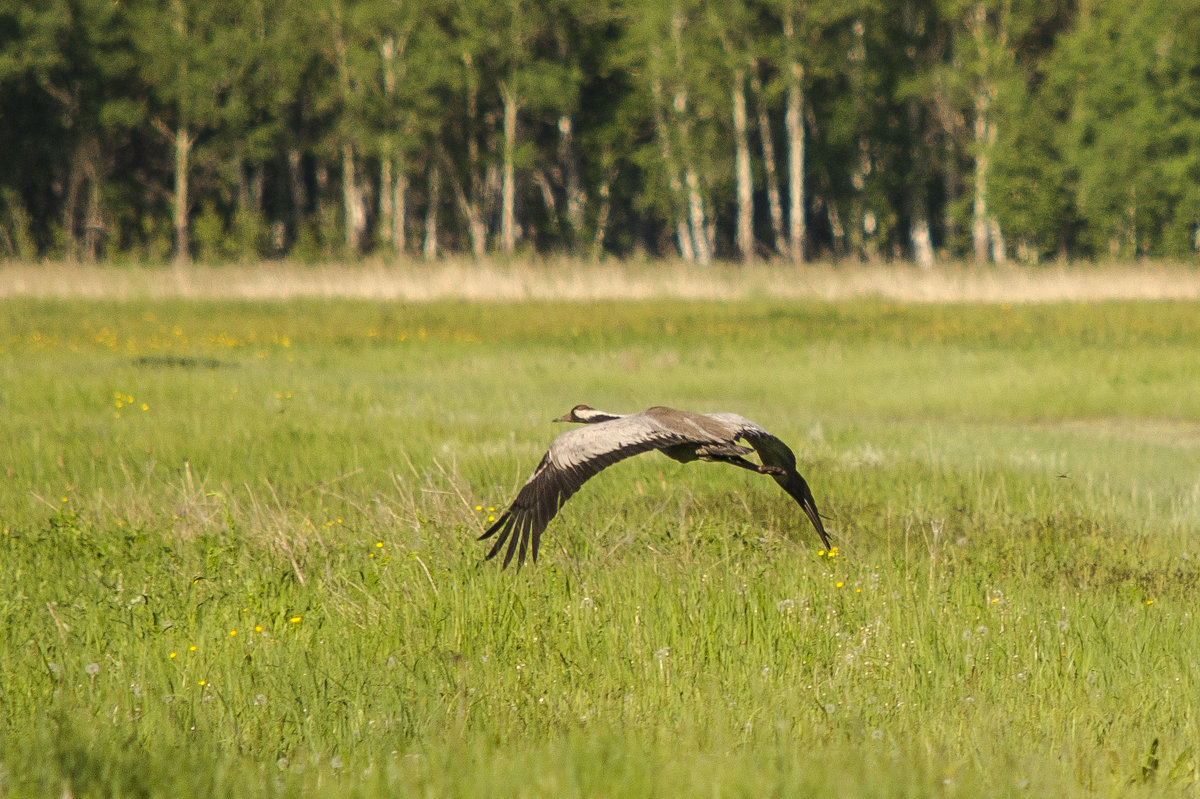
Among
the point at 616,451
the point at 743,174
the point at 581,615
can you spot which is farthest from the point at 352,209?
the point at 616,451

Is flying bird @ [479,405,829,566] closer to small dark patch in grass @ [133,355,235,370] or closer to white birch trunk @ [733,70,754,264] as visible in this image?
small dark patch in grass @ [133,355,235,370]

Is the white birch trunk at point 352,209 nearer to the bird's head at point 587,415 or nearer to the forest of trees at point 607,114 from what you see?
the forest of trees at point 607,114

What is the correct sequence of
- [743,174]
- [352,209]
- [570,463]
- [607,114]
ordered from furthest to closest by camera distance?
[607,114], [352,209], [743,174], [570,463]

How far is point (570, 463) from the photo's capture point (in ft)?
15.8

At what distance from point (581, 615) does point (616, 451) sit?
3.23 feet

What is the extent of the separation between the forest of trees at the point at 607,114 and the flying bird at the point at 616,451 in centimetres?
3580

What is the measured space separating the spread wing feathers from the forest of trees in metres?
36.0

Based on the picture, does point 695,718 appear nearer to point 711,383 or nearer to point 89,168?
point 711,383

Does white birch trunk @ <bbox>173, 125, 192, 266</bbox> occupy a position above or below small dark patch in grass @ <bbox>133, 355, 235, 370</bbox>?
above

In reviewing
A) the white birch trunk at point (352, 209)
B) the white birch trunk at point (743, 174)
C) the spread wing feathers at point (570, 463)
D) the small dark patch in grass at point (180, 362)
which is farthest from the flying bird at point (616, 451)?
the white birch trunk at point (352, 209)

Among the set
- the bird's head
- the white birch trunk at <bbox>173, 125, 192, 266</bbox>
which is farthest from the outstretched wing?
the white birch trunk at <bbox>173, 125, 192, 266</bbox>

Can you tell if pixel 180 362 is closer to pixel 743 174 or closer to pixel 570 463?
pixel 570 463

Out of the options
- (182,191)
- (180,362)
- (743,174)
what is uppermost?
(182,191)

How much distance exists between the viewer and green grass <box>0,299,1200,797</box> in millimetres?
3873
